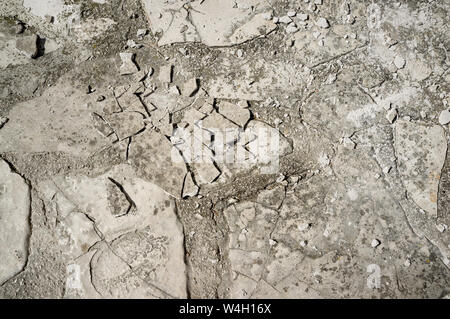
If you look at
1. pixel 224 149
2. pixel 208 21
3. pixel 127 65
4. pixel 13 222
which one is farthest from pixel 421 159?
pixel 13 222

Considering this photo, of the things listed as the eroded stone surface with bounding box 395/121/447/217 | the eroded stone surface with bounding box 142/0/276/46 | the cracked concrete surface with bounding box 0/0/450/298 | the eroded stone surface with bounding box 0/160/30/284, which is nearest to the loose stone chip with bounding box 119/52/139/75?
the cracked concrete surface with bounding box 0/0/450/298

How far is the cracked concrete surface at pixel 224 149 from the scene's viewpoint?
190 centimetres

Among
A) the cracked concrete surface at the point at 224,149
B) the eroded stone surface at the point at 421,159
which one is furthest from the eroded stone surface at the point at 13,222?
the eroded stone surface at the point at 421,159

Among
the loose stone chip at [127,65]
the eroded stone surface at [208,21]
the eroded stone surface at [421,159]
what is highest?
the eroded stone surface at [208,21]

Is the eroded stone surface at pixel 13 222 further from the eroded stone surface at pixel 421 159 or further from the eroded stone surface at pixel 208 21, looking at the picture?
the eroded stone surface at pixel 421 159

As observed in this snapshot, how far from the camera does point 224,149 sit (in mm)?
2006

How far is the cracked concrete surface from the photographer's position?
190cm

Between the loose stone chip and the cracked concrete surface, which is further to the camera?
the loose stone chip

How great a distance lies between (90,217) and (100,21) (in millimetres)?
A: 1258

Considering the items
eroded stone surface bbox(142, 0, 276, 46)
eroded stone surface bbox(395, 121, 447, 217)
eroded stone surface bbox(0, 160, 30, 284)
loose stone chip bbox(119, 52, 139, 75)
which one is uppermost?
eroded stone surface bbox(142, 0, 276, 46)

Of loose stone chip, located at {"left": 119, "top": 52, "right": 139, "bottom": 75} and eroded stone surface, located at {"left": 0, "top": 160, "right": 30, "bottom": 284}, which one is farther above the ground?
loose stone chip, located at {"left": 119, "top": 52, "right": 139, "bottom": 75}

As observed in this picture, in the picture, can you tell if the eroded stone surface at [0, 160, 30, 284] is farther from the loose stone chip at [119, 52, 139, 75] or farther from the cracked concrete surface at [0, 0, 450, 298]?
the loose stone chip at [119, 52, 139, 75]

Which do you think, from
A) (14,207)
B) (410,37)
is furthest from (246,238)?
(410,37)

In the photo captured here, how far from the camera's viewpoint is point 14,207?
78.5 inches
